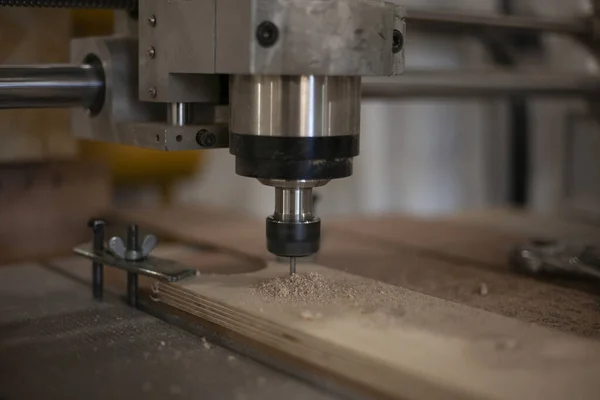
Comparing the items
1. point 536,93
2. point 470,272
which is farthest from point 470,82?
point 470,272

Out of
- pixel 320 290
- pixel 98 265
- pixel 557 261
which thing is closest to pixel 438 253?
pixel 557 261

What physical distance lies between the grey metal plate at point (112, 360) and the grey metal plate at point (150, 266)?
1.8 inches

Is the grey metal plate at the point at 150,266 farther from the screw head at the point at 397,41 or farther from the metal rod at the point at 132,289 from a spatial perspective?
the screw head at the point at 397,41

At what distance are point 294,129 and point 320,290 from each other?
181mm

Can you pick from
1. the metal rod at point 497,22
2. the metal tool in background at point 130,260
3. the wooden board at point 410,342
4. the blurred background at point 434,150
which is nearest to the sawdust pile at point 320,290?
the wooden board at point 410,342

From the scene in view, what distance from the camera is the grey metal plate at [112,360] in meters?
0.63

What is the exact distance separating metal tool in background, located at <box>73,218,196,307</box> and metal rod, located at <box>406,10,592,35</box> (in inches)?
20.2

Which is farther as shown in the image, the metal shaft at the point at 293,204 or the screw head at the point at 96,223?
the screw head at the point at 96,223

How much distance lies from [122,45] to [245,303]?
1.14 feet

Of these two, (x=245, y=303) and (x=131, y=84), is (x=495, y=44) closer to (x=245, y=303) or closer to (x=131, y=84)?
(x=131, y=84)

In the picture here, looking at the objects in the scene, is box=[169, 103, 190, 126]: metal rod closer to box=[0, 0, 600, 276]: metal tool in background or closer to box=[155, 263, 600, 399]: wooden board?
box=[0, 0, 600, 276]: metal tool in background

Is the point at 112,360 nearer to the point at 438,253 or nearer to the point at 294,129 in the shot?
the point at 294,129

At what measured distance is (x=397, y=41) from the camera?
0.76 meters

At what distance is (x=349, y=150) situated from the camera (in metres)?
0.75
